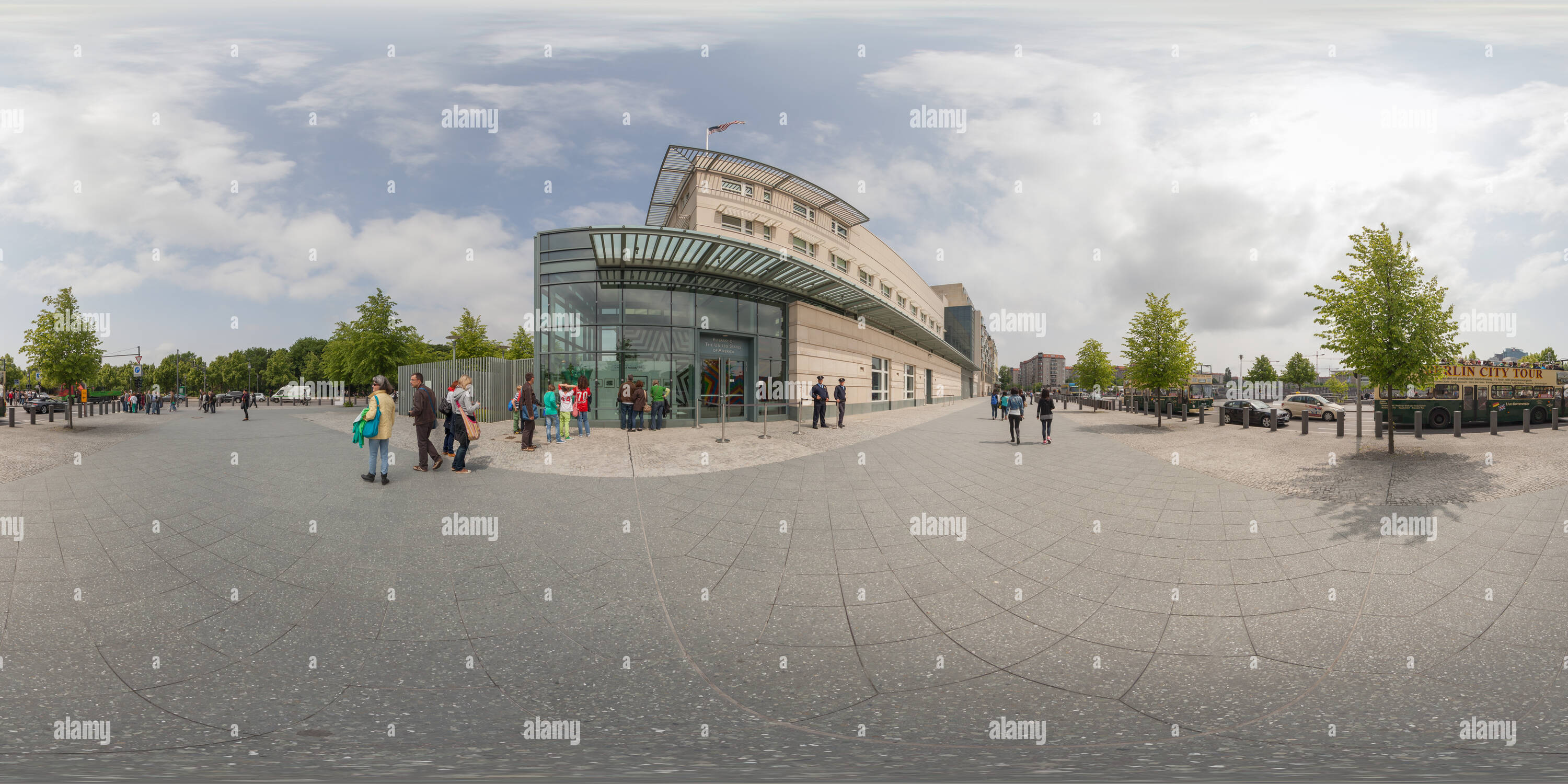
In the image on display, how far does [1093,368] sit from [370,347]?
49.3 m

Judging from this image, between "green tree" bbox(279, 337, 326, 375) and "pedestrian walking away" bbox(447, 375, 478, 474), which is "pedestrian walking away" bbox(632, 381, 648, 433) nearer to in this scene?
"pedestrian walking away" bbox(447, 375, 478, 474)

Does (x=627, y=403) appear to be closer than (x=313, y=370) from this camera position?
Yes

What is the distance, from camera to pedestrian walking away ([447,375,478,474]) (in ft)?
28.8

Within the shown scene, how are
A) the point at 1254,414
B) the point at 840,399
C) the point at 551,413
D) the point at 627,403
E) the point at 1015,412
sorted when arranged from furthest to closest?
the point at 1254,414 < the point at 840,399 < the point at 627,403 < the point at 1015,412 < the point at 551,413

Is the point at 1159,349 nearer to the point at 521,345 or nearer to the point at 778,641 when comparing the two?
the point at 778,641

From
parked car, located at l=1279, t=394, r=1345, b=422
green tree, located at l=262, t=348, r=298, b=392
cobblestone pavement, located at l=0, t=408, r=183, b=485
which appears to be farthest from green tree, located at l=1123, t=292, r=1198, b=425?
green tree, located at l=262, t=348, r=298, b=392

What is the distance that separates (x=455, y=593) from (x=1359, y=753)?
611 centimetres

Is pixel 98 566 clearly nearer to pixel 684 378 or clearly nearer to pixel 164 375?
pixel 684 378

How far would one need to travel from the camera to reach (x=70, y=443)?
10.2 metres

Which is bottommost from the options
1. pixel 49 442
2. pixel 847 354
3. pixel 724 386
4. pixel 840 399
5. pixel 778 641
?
pixel 778 641

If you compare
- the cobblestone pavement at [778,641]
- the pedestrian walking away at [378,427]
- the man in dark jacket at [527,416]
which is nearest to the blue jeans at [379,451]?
the pedestrian walking away at [378,427]

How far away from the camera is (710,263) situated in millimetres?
16969

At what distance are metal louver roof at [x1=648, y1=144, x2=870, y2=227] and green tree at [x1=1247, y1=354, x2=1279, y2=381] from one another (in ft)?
298

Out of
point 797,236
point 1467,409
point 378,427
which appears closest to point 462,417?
point 378,427
